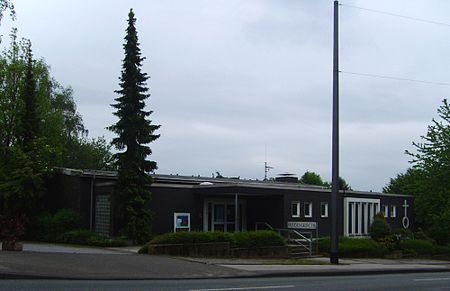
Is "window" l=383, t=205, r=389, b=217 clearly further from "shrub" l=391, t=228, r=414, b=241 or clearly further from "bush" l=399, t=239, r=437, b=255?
"bush" l=399, t=239, r=437, b=255

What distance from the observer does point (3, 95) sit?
1746 inches

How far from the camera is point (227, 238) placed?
26406mm

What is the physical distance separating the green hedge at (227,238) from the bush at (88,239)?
4.02 metres

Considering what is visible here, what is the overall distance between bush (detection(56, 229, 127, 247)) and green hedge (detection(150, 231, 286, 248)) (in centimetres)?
402

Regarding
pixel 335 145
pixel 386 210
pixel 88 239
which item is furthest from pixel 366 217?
pixel 88 239

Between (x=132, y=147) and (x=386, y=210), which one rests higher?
(x=132, y=147)

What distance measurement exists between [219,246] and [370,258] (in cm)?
977

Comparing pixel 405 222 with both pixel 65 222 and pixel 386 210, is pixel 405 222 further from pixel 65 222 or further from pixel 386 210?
pixel 65 222

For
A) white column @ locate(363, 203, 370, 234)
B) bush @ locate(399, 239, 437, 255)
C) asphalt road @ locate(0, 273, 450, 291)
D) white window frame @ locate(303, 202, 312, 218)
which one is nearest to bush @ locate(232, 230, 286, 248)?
asphalt road @ locate(0, 273, 450, 291)

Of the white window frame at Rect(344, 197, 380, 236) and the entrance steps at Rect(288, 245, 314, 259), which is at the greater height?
the white window frame at Rect(344, 197, 380, 236)

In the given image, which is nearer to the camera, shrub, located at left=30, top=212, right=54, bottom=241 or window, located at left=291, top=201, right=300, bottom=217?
shrub, located at left=30, top=212, right=54, bottom=241

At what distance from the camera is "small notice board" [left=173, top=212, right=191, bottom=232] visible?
33719 millimetres

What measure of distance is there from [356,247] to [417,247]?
6.15 m

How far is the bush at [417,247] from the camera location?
3527 centimetres
